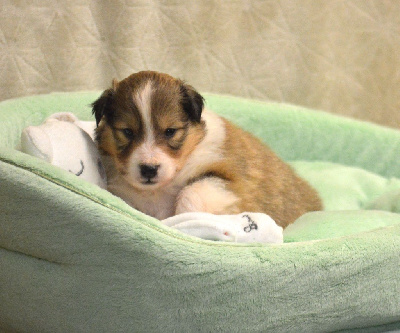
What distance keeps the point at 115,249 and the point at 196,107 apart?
977 millimetres

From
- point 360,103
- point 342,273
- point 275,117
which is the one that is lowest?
point 360,103

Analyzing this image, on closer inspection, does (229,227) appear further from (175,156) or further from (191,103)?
(191,103)

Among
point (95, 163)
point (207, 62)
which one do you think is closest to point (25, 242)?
point (95, 163)

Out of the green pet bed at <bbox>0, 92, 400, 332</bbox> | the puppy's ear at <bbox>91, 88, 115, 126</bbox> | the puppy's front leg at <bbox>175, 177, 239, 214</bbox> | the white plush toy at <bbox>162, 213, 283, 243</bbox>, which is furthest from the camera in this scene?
the puppy's ear at <bbox>91, 88, 115, 126</bbox>

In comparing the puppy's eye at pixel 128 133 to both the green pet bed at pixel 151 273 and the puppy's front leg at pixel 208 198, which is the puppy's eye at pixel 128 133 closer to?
the puppy's front leg at pixel 208 198

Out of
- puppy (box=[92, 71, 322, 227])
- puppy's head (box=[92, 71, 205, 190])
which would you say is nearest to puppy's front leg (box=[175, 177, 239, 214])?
puppy (box=[92, 71, 322, 227])

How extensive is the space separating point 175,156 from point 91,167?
1.21 feet

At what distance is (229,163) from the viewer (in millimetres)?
2590

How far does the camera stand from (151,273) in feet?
5.70

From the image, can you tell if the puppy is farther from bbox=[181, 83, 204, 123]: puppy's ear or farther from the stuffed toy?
the stuffed toy

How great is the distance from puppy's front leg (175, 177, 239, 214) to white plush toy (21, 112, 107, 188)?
40cm

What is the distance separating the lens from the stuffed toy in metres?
2.02

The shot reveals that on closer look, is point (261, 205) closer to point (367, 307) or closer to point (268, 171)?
point (268, 171)

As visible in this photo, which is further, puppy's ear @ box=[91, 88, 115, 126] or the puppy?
puppy's ear @ box=[91, 88, 115, 126]
